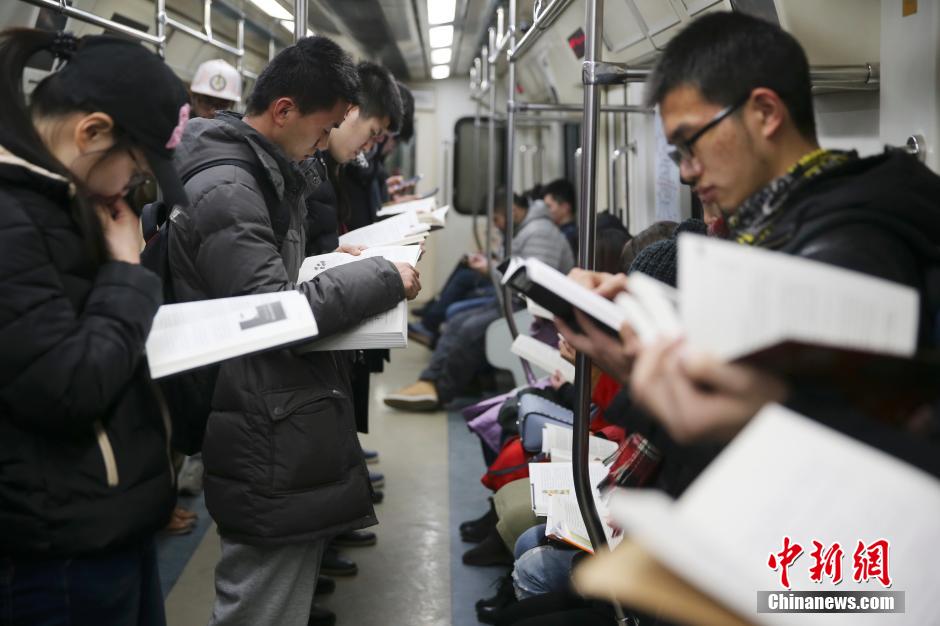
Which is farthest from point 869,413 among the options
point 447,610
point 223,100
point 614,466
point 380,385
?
point 380,385

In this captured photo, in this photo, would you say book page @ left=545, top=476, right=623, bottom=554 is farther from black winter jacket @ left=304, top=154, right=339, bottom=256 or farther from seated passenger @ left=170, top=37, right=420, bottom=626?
→ black winter jacket @ left=304, top=154, right=339, bottom=256

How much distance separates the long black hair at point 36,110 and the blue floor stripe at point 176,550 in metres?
2.07

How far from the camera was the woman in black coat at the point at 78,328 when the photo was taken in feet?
4.34

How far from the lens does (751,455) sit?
84 centimetres

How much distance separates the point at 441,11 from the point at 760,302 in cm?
590

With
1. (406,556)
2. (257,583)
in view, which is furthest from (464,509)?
(257,583)

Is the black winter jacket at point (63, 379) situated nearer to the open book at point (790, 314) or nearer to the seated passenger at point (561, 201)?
the open book at point (790, 314)

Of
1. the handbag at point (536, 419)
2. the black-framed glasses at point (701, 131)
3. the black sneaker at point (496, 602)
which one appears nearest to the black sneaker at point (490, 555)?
the black sneaker at point (496, 602)

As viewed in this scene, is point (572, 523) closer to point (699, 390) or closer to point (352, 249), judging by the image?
point (352, 249)

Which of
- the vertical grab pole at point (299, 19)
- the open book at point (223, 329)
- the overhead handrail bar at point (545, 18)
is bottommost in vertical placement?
the open book at point (223, 329)

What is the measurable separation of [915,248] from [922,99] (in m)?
1.12

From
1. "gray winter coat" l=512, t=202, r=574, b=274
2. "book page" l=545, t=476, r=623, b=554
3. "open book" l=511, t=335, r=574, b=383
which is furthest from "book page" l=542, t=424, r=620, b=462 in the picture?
"gray winter coat" l=512, t=202, r=574, b=274

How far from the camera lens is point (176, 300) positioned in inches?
82.8

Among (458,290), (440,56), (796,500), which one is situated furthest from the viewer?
(440,56)
